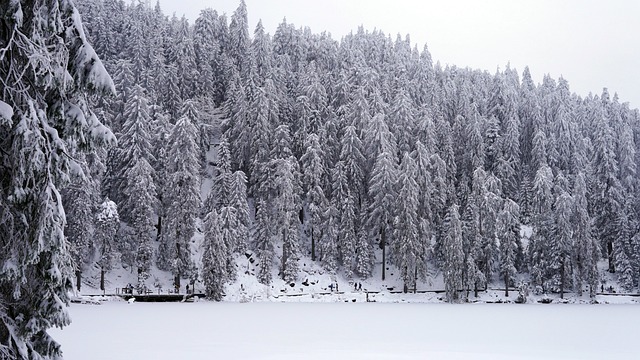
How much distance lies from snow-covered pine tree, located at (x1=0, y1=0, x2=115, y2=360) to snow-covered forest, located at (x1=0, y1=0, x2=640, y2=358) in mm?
33528

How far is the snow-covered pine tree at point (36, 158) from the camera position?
31.3 feet

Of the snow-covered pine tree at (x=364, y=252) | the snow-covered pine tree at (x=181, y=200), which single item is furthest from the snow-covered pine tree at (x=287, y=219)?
the snow-covered pine tree at (x=181, y=200)

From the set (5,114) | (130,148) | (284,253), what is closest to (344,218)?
(284,253)

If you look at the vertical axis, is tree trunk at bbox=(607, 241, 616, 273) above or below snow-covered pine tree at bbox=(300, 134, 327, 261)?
below

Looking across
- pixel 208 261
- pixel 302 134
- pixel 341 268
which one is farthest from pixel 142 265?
pixel 302 134

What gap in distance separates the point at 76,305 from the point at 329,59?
192ft

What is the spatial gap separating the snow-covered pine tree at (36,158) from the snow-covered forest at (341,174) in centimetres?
3353

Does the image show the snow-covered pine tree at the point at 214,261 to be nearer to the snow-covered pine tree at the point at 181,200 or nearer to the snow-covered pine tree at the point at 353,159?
the snow-covered pine tree at the point at 181,200

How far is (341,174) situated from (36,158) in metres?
54.2

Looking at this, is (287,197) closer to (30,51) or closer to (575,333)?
(575,333)

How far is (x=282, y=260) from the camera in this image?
196 feet

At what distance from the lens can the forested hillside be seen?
54.6 m

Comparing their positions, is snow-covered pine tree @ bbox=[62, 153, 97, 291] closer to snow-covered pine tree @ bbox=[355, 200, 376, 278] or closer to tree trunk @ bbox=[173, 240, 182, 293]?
tree trunk @ bbox=[173, 240, 182, 293]

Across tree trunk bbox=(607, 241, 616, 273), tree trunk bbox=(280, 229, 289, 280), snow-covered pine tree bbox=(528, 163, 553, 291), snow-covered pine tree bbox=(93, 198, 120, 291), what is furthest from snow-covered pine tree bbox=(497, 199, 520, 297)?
snow-covered pine tree bbox=(93, 198, 120, 291)
